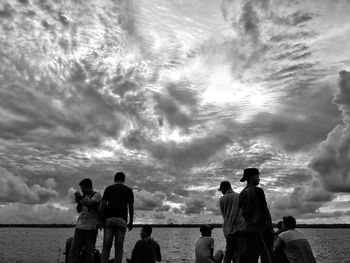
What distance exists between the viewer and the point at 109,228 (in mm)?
8562

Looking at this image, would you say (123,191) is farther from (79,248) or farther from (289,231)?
(289,231)

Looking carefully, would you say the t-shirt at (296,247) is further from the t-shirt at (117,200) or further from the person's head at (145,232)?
the t-shirt at (117,200)

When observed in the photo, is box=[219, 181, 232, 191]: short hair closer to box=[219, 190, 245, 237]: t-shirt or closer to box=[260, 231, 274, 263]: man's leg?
box=[219, 190, 245, 237]: t-shirt

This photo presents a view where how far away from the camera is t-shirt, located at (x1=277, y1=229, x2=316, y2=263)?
27.3 ft

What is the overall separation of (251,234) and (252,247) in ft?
0.91

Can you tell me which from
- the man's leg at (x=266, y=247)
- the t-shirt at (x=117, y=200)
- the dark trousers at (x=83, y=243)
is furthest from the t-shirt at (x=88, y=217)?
the man's leg at (x=266, y=247)

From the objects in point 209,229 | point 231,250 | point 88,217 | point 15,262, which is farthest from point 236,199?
point 15,262

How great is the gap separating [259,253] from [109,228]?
12.4 feet

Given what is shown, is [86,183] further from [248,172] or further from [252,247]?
[252,247]

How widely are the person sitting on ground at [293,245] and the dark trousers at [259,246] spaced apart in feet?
5.04

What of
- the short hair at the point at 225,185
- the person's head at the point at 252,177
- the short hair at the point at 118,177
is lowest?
the person's head at the point at 252,177

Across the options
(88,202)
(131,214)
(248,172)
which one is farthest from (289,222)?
(88,202)

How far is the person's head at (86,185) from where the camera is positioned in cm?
899

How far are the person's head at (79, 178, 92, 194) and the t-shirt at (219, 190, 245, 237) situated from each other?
11.7 ft
